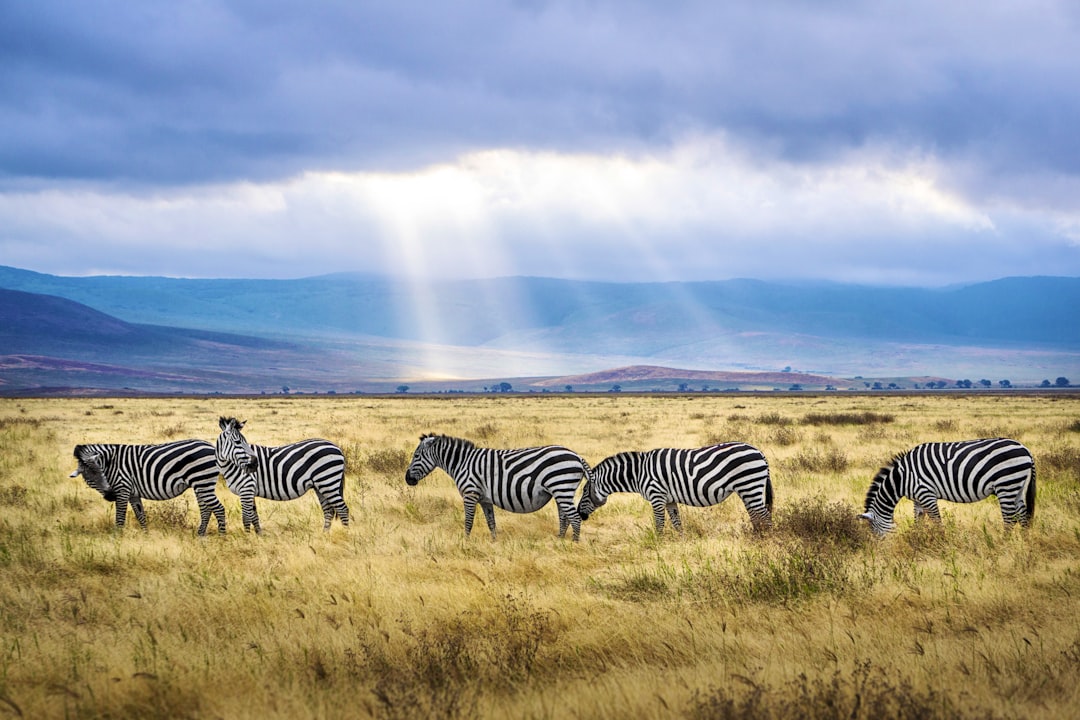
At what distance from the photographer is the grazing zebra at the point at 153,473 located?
45.0 feet

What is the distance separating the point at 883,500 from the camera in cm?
1269

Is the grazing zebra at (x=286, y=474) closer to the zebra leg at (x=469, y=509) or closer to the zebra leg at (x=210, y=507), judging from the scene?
the zebra leg at (x=210, y=507)

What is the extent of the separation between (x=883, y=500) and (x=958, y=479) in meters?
1.12

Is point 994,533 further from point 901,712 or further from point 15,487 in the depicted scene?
point 15,487

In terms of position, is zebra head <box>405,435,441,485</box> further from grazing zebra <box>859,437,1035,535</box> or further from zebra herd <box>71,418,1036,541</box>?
grazing zebra <box>859,437,1035,535</box>

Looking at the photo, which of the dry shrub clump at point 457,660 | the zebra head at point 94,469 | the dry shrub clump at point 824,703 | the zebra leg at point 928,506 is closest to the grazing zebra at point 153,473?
the zebra head at point 94,469

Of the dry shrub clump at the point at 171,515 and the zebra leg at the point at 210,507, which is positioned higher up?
the zebra leg at the point at 210,507

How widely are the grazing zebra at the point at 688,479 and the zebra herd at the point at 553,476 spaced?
0.05 ft

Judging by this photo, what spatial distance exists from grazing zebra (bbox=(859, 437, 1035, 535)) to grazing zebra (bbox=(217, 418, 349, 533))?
8420 mm

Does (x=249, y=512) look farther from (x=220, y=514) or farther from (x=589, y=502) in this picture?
(x=589, y=502)

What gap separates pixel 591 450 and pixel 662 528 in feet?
50.2

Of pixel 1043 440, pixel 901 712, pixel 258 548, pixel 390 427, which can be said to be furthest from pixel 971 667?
pixel 390 427

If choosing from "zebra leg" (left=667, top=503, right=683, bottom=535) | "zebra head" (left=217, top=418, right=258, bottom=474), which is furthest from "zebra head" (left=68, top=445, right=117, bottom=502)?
"zebra leg" (left=667, top=503, right=683, bottom=535)

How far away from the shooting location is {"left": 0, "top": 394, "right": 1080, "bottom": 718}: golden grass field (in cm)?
627
